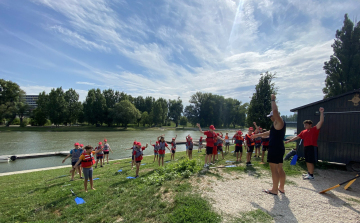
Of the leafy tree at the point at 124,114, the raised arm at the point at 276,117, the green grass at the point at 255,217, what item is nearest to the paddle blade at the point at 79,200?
the green grass at the point at 255,217

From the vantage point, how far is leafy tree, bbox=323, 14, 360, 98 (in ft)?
63.8

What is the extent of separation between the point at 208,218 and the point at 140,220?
162 cm

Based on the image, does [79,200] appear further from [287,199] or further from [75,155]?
[287,199]

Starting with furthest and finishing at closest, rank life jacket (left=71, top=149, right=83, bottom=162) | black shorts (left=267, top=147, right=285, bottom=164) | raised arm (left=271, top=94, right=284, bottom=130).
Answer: life jacket (left=71, top=149, right=83, bottom=162)
black shorts (left=267, top=147, right=285, bottom=164)
raised arm (left=271, top=94, right=284, bottom=130)

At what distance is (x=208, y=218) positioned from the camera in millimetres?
3656

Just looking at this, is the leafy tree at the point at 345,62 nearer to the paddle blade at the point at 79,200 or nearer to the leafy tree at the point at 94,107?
the paddle blade at the point at 79,200

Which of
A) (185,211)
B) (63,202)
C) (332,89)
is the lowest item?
(63,202)

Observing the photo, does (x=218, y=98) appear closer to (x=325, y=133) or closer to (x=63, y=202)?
(x=325, y=133)

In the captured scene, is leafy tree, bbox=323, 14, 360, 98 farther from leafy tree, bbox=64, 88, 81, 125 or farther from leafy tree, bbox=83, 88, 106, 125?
leafy tree, bbox=64, 88, 81, 125

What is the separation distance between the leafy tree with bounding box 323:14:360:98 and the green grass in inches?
943

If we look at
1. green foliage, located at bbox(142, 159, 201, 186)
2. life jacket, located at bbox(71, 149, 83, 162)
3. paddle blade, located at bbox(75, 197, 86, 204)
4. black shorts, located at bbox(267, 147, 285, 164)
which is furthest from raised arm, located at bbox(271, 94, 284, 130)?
life jacket, located at bbox(71, 149, 83, 162)

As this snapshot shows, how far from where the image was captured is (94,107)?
67625mm

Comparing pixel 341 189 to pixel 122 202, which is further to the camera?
pixel 341 189

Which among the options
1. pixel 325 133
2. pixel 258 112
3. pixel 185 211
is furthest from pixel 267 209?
pixel 258 112
